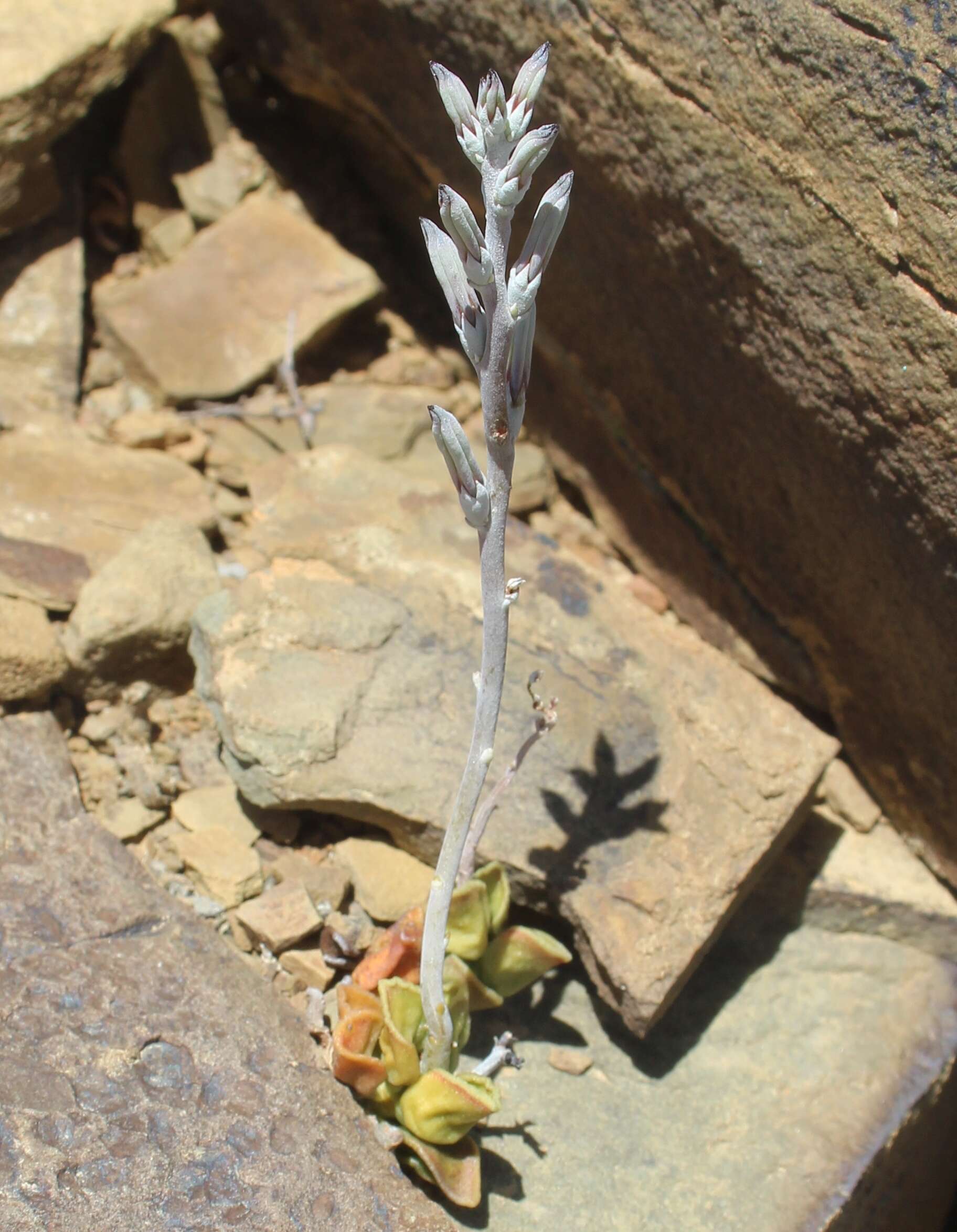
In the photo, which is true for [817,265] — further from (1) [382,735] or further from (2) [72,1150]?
(2) [72,1150]

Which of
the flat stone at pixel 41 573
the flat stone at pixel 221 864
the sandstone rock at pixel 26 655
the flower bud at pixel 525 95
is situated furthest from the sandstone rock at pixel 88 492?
the flower bud at pixel 525 95

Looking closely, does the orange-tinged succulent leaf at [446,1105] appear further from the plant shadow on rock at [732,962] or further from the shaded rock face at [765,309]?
the shaded rock face at [765,309]

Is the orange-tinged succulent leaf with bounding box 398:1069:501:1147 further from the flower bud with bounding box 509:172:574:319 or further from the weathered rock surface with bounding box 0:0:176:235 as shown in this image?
the weathered rock surface with bounding box 0:0:176:235

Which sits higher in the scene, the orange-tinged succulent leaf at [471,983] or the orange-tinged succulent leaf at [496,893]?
the orange-tinged succulent leaf at [496,893]

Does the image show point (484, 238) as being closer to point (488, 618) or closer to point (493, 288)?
point (493, 288)

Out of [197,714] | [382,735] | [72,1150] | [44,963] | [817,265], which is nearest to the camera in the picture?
[72,1150]

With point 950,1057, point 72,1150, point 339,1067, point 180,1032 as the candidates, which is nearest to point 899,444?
point 950,1057
